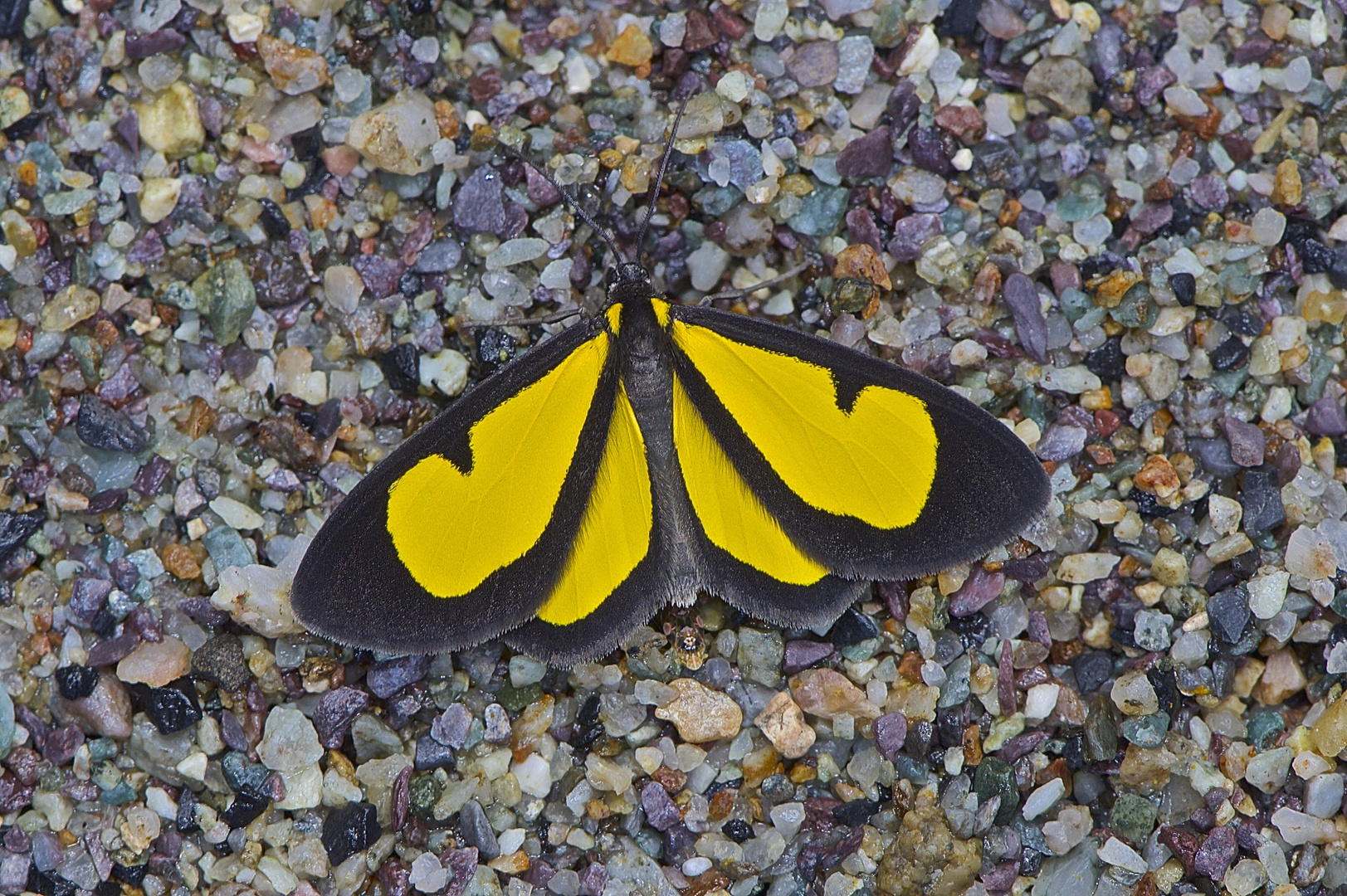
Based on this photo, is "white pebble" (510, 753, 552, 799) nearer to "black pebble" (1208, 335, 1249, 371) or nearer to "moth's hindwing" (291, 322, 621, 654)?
"moth's hindwing" (291, 322, 621, 654)

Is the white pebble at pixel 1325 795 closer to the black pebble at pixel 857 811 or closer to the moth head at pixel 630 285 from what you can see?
the black pebble at pixel 857 811

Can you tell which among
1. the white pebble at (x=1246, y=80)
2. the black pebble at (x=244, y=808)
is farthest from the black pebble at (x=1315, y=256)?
the black pebble at (x=244, y=808)

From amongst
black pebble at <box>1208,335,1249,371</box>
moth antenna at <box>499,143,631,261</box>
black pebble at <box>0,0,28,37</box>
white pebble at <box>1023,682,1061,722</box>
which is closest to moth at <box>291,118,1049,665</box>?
moth antenna at <box>499,143,631,261</box>

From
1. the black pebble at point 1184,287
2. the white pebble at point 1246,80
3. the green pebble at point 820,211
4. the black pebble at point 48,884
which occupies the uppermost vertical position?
the white pebble at point 1246,80

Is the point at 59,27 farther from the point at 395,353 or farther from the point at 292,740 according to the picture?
the point at 292,740

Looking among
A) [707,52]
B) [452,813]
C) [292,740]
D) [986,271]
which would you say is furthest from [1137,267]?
[292,740]

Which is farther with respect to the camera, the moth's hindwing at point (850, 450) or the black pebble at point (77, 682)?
the black pebble at point (77, 682)
